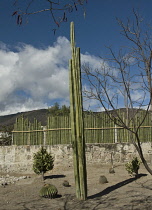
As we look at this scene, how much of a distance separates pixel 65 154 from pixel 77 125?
5512mm

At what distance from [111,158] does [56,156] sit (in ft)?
8.84

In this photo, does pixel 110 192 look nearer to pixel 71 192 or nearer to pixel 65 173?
pixel 71 192

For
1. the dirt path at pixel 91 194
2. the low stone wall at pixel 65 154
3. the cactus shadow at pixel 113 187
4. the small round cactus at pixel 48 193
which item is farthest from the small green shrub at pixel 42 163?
the cactus shadow at pixel 113 187

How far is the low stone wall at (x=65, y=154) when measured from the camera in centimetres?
1062

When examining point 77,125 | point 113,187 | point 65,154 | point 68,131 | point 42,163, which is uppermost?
point 77,125

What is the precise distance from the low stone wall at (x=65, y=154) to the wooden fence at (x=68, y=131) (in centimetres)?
36

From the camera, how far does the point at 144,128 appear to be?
10.9 metres

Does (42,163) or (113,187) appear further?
(42,163)

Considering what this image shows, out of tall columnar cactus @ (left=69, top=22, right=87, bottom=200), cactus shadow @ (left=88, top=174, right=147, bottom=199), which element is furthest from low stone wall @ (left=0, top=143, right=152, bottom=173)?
tall columnar cactus @ (left=69, top=22, right=87, bottom=200)

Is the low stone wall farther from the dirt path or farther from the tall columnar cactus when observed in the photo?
the tall columnar cactus

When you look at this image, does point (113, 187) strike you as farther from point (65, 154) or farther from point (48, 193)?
point (65, 154)

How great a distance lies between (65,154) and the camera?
11023mm

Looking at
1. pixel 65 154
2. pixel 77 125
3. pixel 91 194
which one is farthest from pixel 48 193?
pixel 65 154

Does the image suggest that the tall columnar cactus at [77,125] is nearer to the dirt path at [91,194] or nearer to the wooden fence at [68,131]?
the dirt path at [91,194]
